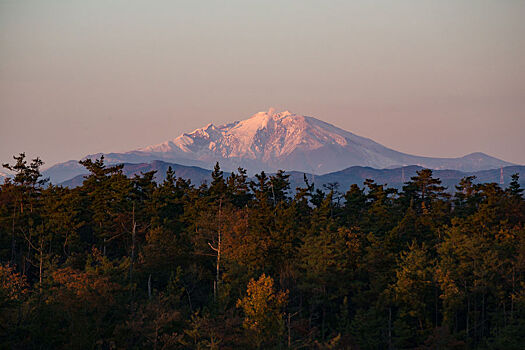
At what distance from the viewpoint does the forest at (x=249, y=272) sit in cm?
4444

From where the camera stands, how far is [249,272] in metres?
58.3

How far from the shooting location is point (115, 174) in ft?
256

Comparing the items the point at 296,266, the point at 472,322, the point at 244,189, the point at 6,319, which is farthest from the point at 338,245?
the point at 6,319

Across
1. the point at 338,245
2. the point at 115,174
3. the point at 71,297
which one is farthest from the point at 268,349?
the point at 115,174

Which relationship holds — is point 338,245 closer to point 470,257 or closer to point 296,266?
point 296,266

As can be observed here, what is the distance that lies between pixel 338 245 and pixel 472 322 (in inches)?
649

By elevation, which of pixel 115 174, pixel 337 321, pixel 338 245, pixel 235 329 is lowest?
pixel 337 321

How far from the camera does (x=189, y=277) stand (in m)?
62.1

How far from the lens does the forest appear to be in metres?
44.4

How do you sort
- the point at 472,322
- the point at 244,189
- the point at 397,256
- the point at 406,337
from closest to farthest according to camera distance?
the point at 406,337
the point at 472,322
the point at 397,256
the point at 244,189

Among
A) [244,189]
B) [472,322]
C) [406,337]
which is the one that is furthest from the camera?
[244,189]

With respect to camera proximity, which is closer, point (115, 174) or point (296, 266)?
point (296, 266)

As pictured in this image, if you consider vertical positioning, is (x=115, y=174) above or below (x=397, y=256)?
above

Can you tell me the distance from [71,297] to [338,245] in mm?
30812
